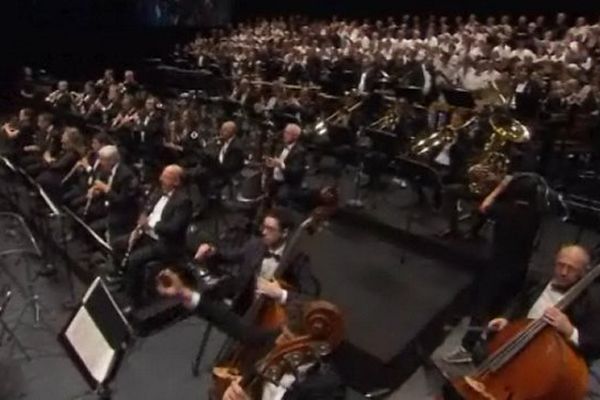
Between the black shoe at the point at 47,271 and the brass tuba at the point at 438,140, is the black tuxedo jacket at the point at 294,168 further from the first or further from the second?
the black shoe at the point at 47,271

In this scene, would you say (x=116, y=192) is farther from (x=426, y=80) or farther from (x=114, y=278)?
(x=426, y=80)

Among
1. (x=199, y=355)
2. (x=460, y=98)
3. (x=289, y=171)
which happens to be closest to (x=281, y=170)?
(x=289, y=171)

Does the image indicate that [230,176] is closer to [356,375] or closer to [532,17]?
[356,375]

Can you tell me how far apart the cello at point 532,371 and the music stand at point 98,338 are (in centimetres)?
156

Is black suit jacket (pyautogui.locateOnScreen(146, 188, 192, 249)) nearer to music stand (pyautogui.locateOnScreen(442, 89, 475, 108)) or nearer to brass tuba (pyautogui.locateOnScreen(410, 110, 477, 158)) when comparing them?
brass tuba (pyautogui.locateOnScreen(410, 110, 477, 158))

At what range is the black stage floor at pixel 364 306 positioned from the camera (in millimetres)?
5645

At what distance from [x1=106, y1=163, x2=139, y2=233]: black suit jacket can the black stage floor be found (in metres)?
0.66

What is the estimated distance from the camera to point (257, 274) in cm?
496

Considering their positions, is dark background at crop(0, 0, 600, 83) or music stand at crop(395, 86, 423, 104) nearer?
music stand at crop(395, 86, 423, 104)

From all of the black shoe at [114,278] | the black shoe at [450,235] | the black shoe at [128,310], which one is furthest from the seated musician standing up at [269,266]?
the black shoe at [450,235]

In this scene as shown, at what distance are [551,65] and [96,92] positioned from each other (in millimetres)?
6939

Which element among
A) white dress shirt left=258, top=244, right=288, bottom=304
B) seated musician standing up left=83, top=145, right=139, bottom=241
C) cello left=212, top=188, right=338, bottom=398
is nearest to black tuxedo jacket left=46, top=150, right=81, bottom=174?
seated musician standing up left=83, top=145, right=139, bottom=241

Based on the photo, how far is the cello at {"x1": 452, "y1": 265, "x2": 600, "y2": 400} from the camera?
379 cm

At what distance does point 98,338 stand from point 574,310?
7.88 feet
